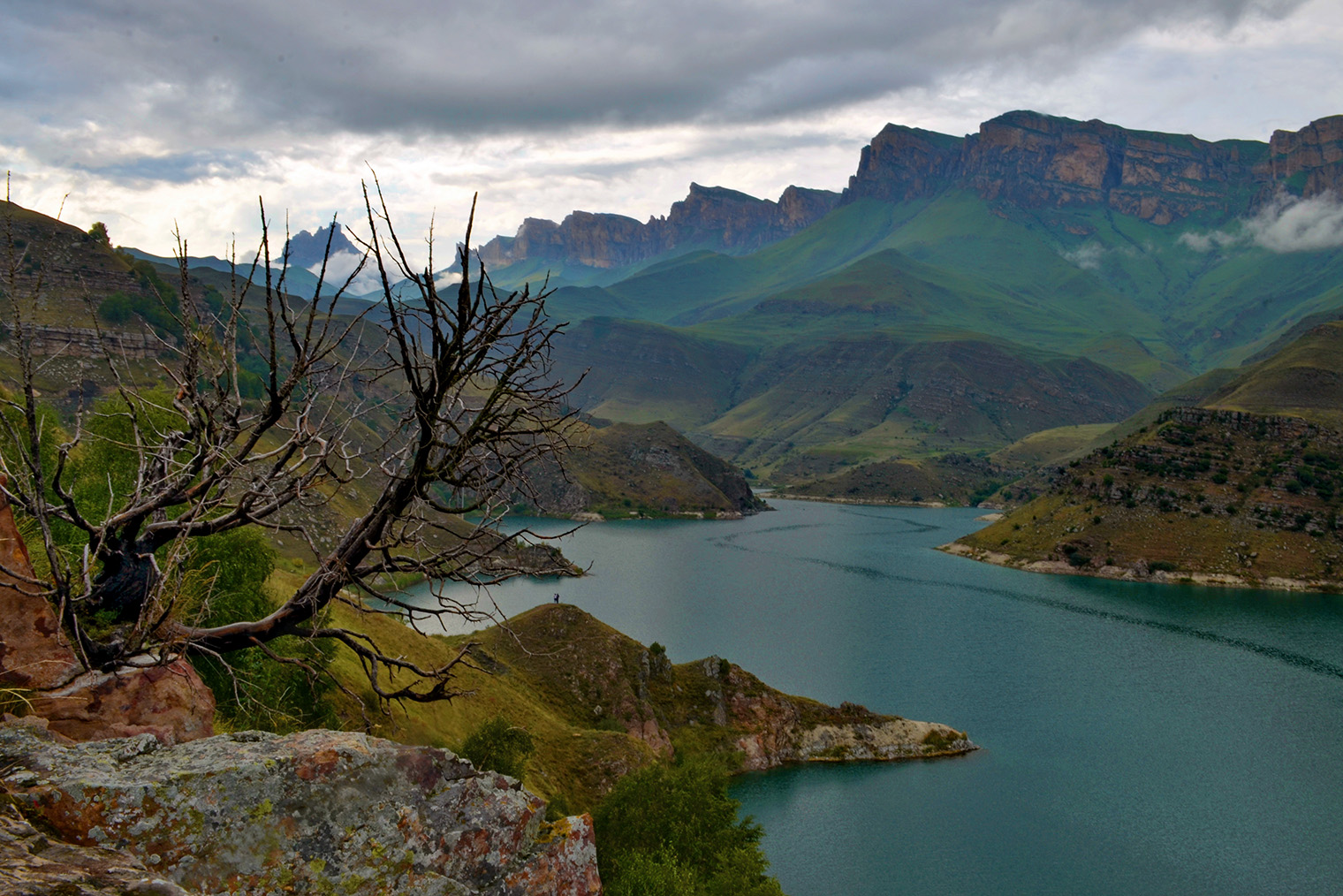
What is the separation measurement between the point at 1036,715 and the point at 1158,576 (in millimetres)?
82362

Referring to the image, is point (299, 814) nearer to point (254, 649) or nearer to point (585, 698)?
point (254, 649)

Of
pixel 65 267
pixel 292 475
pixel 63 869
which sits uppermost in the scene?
pixel 65 267

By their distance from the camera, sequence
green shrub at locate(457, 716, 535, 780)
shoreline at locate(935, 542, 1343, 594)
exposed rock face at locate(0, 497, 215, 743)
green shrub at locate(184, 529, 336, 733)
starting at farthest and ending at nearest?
1. shoreline at locate(935, 542, 1343, 594)
2. green shrub at locate(457, 716, 535, 780)
3. green shrub at locate(184, 529, 336, 733)
4. exposed rock face at locate(0, 497, 215, 743)

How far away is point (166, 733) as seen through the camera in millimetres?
8719

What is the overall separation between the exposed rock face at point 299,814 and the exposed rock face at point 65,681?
587mm

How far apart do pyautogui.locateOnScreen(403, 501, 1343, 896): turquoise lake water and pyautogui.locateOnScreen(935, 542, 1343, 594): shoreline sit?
11.6 feet

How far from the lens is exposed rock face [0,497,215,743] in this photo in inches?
330

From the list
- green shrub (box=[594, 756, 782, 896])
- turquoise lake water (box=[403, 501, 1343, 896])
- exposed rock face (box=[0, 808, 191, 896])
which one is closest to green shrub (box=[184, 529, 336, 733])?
exposed rock face (box=[0, 808, 191, 896])

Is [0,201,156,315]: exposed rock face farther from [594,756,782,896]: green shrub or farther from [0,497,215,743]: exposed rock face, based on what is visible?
[0,497,215,743]: exposed rock face

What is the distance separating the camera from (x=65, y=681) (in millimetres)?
8547

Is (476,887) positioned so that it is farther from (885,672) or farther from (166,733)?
(885,672)

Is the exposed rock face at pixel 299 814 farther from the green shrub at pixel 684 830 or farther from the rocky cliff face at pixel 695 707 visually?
the rocky cliff face at pixel 695 707

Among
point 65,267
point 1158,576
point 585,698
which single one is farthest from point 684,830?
point 65,267

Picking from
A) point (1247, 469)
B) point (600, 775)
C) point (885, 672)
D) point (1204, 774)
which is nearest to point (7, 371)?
point (600, 775)
